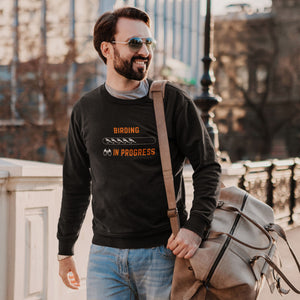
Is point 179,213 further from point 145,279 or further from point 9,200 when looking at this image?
point 9,200

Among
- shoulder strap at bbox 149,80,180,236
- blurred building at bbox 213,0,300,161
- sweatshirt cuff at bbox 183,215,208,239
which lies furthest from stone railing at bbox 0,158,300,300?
blurred building at bbox 213,0,300,161

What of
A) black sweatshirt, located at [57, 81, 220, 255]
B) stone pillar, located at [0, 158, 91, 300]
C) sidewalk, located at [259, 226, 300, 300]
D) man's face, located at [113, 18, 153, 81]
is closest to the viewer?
black sweatshirt, located at [57, 81, 220, 255]

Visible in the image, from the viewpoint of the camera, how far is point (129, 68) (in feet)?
8.42

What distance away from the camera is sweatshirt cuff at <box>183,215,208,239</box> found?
93.1 inches

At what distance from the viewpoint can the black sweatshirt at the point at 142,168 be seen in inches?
96.7

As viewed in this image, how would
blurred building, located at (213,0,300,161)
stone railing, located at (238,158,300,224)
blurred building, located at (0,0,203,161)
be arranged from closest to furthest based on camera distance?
stone railing, located at (238,158,300,224), blurred building, located at (0,0,203,161), blurred building, located at (213,0,300,161)

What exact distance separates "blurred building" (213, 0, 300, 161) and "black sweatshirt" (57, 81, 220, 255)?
42.6 m

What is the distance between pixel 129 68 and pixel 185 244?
0.80 m

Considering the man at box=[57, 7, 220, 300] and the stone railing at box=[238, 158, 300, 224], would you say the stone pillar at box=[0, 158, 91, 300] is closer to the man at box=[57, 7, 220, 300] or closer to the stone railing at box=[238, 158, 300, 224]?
the man at box=[57, 7, 220, 300]

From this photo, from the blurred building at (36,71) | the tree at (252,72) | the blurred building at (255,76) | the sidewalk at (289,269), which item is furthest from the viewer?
the tree at (252,72)

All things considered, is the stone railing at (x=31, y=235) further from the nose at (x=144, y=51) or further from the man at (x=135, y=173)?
Result: the nose at (x=144, y=51)

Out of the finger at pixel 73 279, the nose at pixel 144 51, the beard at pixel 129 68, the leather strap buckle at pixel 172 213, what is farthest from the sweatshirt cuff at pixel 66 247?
the nose at pixel 144 51

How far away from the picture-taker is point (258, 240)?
248 centimetres

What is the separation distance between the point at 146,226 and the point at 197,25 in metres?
46.3
